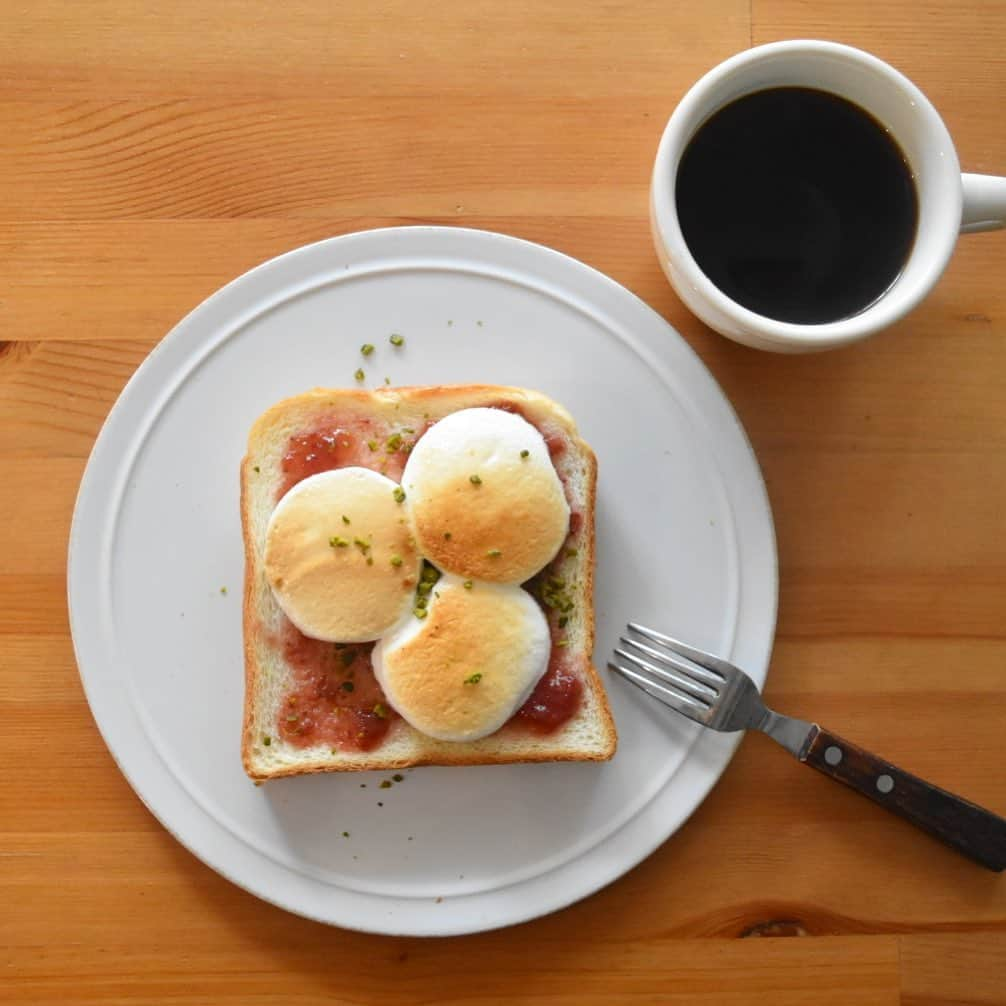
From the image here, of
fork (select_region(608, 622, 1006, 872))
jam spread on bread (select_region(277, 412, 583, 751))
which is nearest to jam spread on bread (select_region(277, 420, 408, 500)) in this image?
jam spread on bread (select_region(277, 412, 583, 751))

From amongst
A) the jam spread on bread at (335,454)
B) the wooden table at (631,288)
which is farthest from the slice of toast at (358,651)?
the wooden table at (631,288)

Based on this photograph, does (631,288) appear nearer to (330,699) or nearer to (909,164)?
(909,164)

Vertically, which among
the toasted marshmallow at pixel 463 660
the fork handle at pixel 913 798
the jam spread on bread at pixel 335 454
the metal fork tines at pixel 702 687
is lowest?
the fork handle at pixel 913 798

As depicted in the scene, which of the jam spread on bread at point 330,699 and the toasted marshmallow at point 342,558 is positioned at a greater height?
the toasted marshmallow at point 342,558

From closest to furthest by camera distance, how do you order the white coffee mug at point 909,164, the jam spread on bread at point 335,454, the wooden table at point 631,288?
1. the white coffee mug at point 909,164
2. the jam spread on bread at point 335,454
3. the wooden table at point 631,288

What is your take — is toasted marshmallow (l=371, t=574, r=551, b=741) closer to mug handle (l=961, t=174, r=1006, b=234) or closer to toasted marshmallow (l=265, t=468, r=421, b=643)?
toasted marshmallow (l=265, t=468, r=421, b=643)

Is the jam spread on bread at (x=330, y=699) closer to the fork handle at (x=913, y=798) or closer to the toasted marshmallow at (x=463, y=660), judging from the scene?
the toasted marshmallow at (x=463, y=660)

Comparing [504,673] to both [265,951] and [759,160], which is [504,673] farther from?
[759,160]
